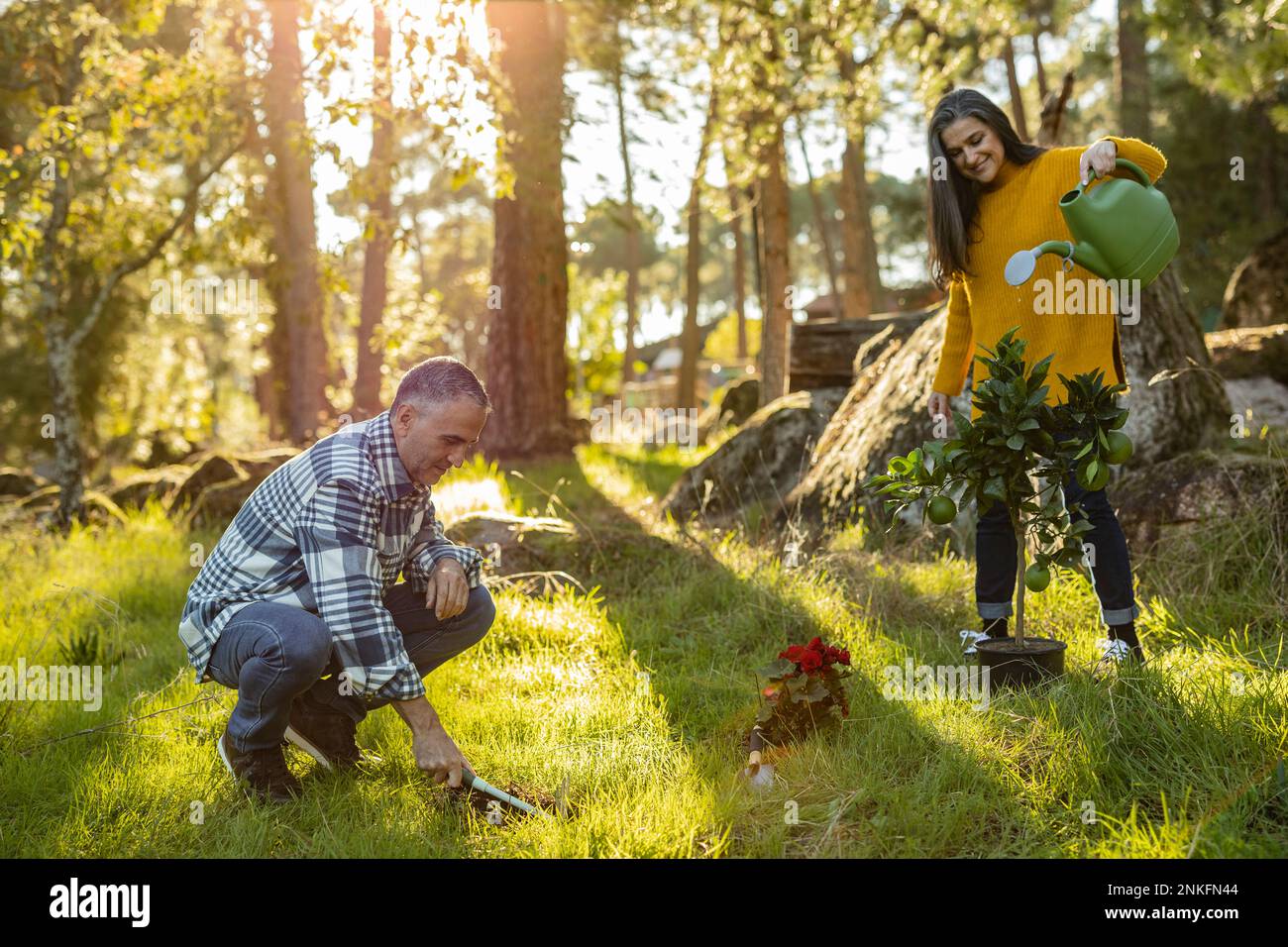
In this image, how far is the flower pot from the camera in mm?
3338

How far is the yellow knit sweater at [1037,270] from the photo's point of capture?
3572 millimetres

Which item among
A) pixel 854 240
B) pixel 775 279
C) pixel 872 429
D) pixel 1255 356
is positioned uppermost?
pixel 854 240

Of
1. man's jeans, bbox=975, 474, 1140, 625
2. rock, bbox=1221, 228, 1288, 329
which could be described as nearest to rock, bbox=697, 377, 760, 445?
rock, bbox=1221, 228, 1288, 329

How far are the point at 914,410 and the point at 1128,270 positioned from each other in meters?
2.37

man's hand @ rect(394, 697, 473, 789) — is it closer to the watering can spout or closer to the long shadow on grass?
the long shadow on grass

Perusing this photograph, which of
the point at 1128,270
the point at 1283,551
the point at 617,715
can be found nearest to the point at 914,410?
the point at 1283,551

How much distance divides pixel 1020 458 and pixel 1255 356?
4.75 meters

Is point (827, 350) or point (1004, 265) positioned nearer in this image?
point (1004, 265)

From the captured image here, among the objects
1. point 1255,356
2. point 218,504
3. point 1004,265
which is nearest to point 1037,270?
point 1004,265

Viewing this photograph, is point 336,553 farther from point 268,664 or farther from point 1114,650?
point 1114,650

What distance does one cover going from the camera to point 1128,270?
132 inches

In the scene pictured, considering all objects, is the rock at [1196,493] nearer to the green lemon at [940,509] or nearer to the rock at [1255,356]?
the green lemon at [940,509]

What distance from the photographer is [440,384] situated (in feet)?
9.25
